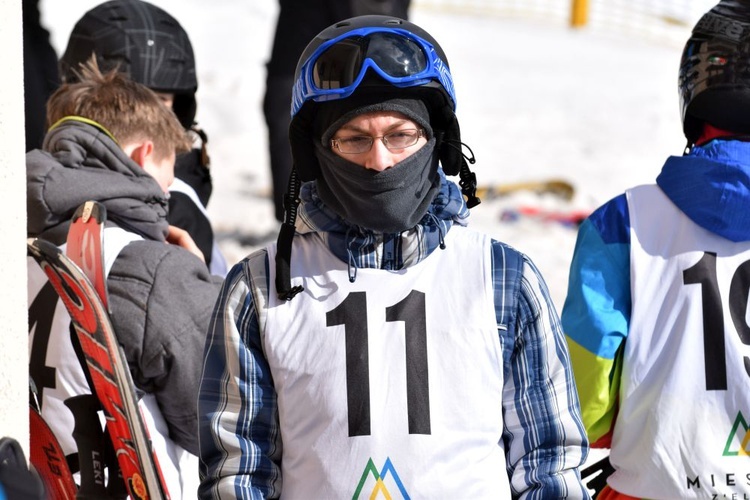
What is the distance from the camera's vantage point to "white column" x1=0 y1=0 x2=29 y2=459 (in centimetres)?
213

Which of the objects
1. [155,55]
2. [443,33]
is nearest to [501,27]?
[443,33]

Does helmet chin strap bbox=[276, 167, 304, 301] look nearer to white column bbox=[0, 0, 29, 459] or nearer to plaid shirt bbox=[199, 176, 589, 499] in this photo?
plaid shirt bbox=[199, 176, 589, 499]

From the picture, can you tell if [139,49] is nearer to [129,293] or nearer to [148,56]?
[148,56]

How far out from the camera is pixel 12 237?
216 centimetres

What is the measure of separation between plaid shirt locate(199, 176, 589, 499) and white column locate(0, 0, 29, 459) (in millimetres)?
432

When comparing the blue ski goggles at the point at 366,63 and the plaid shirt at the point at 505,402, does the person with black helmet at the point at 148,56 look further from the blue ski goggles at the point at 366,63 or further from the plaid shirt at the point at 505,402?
the plaid shirt at the point at 505,402

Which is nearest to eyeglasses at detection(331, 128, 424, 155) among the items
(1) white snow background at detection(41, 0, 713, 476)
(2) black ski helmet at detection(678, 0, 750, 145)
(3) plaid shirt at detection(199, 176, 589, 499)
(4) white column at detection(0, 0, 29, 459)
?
(3) plaid shirt at detection(199, 176, 589, 499)

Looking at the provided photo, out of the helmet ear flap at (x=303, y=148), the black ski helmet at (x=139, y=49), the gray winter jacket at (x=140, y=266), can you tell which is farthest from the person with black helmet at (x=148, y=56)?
the helmet ear flap at (x=303, y=148)

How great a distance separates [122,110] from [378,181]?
1.20m

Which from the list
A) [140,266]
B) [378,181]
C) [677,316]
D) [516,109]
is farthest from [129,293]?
→ [516,109]

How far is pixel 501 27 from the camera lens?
17.7 meters

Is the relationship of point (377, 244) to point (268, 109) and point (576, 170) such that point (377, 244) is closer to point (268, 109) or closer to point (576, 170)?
point (268, 109)

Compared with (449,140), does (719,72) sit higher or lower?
higher

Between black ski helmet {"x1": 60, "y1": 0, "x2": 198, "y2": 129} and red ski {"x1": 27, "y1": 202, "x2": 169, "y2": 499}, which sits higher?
black ski helmet {"x1": 60, "y1": 0, "x2": 198, "y2": 129}
